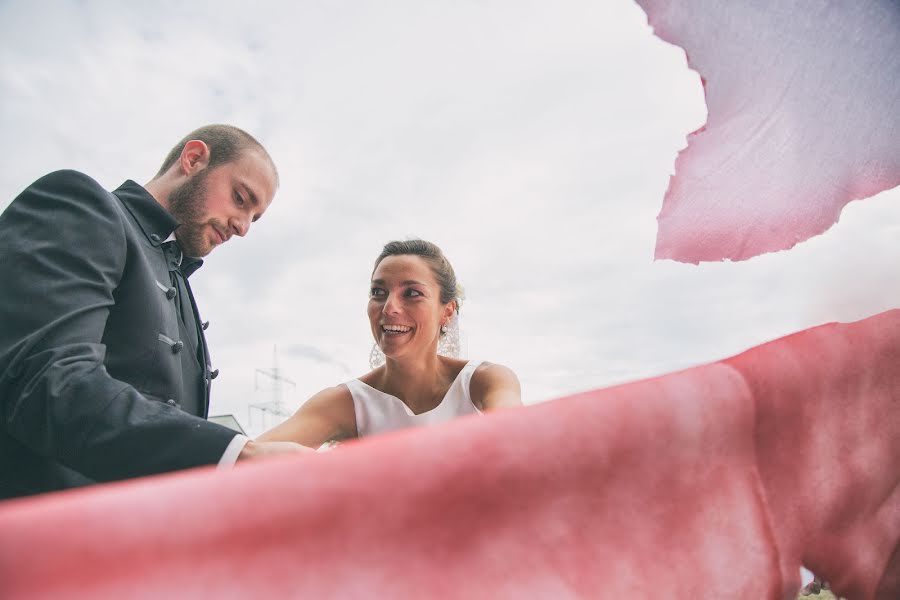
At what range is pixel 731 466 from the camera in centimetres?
41

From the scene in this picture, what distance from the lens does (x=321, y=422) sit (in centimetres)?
172

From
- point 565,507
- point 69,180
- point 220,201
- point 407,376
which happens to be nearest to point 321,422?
point 407,376

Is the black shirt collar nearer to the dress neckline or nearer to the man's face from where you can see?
the man's face

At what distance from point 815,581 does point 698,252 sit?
35cm

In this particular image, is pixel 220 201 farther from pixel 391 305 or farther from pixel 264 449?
pixel 264 449

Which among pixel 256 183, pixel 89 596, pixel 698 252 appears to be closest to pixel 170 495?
pixel 89 596

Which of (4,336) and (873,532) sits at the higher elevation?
(4,336)

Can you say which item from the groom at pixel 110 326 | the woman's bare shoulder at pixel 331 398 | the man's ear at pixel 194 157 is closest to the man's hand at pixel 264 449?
the groom at pixel 110 326

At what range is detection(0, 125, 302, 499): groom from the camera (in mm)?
675

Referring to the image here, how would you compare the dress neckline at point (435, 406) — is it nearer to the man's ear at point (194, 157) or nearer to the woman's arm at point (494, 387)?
the woman's arm at point (494, 387)

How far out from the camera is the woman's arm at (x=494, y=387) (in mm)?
1631

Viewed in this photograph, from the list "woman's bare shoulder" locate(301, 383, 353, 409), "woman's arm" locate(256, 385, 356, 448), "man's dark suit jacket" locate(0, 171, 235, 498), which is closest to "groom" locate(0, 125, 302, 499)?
"man's dark suit jacket" locate(0, 171, 235, 498)

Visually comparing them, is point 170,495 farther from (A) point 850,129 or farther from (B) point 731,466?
(A) point 850,129

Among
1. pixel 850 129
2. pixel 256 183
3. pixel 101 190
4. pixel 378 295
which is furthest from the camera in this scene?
pixel 378 295
